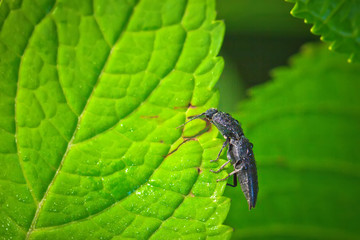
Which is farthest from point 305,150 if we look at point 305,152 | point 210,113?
point 210,113

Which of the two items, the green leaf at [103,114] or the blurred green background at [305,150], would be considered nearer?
the green leaf at [103,114]

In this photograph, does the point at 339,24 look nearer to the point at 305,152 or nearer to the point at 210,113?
the point at 210,113

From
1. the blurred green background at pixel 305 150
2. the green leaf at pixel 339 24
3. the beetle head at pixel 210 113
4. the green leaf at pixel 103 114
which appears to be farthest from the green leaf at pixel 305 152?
the green leaf at pixel 103 114

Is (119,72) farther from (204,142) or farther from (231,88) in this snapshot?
(231,88)

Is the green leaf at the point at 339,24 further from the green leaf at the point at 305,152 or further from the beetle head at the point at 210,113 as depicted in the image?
the green leaf at the point at 305,152

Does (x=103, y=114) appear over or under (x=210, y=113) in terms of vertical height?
over

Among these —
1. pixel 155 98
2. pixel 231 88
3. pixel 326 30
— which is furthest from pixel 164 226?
pixel 231 88
